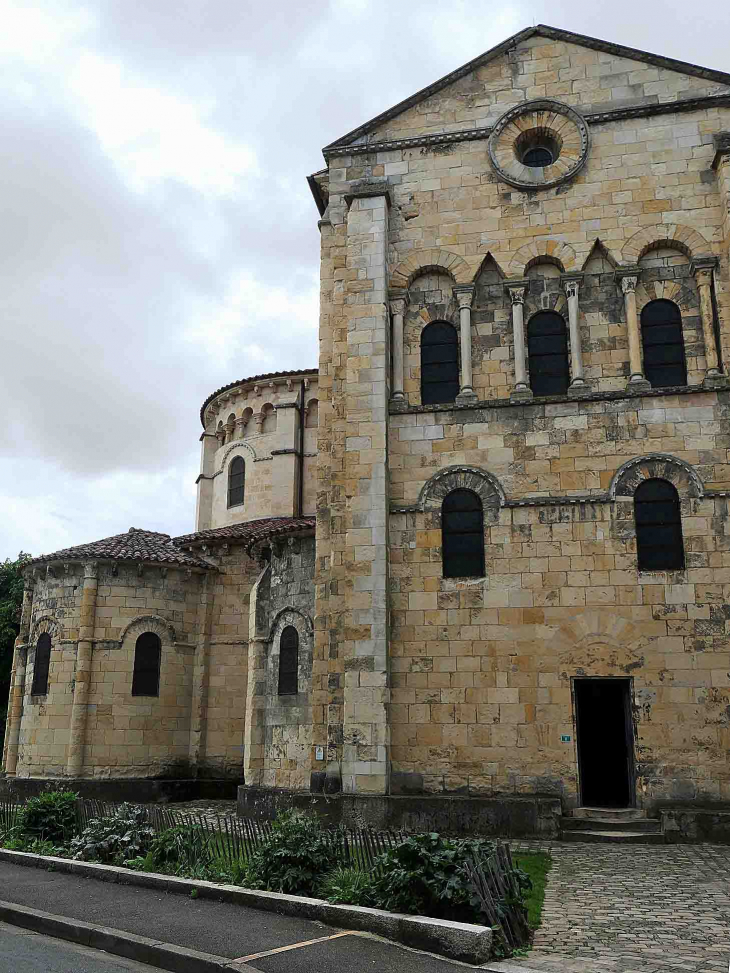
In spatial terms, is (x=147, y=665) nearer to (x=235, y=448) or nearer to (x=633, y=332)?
(x=235, y=448)

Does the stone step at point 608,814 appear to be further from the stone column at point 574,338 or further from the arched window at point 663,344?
the arched window at point 663,344

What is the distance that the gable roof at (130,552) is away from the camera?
24.0 meters

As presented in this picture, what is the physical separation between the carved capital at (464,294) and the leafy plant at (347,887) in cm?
1250

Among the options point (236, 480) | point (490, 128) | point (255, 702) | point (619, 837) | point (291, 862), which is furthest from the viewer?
point (236, 480)

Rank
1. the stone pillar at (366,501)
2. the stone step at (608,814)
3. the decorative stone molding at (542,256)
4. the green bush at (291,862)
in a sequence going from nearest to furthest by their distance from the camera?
the green bush at (291,862)
the stone step at (608,814)
the stone pillar at (366,501)
the decorative stone molding at (542,256)

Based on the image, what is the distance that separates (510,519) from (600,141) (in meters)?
8.73

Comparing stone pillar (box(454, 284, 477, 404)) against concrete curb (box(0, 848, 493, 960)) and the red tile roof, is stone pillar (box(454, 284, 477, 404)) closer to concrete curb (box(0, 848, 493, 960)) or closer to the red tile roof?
the red tile roof

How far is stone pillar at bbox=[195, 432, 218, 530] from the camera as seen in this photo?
1289 inches

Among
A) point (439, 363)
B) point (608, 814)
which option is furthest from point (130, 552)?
point (608, 814)

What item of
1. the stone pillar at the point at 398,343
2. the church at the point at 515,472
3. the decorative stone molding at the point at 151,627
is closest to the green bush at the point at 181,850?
the church at the point at 515,472

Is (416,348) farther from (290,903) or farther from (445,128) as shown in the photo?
(290,903)

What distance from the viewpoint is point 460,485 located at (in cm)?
1806

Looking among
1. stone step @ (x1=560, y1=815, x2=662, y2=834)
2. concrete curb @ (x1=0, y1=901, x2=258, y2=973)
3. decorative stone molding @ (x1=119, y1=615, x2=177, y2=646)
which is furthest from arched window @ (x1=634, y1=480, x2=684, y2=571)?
decorative stone molding @ (x1=119, y1=615, x2=177, y2=646)

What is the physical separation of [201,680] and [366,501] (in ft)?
32.0
